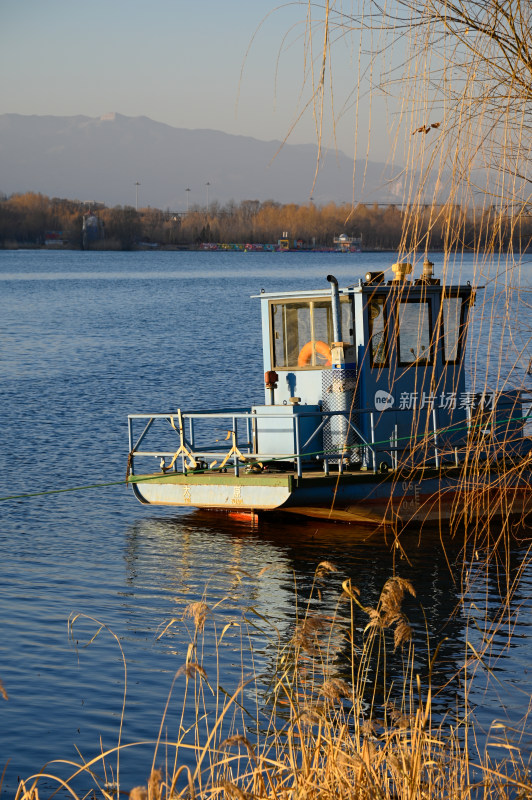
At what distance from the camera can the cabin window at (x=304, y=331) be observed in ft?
52.7

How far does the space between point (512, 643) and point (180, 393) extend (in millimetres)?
26920

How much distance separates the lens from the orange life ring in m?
16.1

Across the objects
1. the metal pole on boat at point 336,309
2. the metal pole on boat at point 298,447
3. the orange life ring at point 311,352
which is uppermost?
the metal pole on boat at point 336,309

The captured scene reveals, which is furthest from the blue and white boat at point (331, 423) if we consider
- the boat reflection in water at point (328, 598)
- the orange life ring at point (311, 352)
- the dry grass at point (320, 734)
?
the dry grass at point (320, 734)

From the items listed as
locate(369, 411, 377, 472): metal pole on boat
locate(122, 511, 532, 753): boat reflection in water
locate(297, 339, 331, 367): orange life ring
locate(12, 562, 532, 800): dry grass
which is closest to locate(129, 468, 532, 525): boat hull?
locate(369, 411, 377, 472): metal pole on boat

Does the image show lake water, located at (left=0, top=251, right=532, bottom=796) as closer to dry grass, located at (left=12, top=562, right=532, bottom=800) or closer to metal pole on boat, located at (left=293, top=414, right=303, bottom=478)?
dry grass, located at (left=12, top=562, right=532, bottom=800)

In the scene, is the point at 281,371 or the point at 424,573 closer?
the point at 424,573

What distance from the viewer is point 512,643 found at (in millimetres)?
10867

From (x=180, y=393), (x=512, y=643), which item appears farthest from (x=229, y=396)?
(x=512, y=643)

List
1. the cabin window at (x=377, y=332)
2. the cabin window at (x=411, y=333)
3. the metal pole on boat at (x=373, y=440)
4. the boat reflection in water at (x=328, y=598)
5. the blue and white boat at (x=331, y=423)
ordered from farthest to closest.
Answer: the cabin window at (x=411, y=333), the cabin window at (x=377, y=332), the blue and white boat at (x=331, y=423), the metal pole on boat at (x=373, y=440), the boat reflection in water at (x=328, y=598)

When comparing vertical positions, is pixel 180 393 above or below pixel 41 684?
below

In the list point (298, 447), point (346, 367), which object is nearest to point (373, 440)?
point (298, 447)

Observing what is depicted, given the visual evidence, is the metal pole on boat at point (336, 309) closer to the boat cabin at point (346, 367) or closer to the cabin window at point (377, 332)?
the boat cabin at point (346, 367)

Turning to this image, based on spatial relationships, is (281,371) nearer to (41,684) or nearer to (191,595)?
(191,595)
